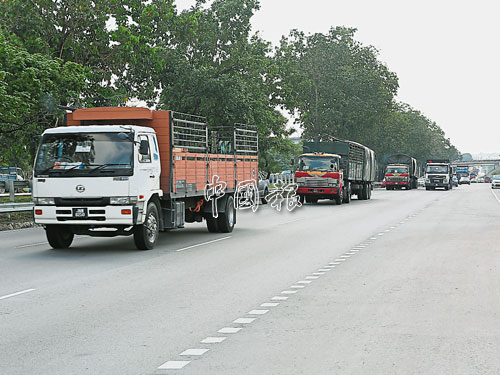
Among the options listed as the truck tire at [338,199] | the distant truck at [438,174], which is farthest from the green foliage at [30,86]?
the distant truck at [438,174]

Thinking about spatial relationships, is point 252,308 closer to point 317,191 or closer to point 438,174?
point 317,191

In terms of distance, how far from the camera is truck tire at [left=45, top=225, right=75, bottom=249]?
15.1m

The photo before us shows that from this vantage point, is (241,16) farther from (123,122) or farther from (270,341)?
(270,341)

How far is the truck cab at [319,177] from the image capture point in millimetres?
36406

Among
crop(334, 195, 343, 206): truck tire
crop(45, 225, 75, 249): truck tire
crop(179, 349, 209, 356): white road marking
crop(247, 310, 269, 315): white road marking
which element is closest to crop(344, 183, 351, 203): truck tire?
crop(334, 195, 343, 206): truck tire

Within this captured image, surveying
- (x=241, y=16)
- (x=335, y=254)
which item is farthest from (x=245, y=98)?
(x=335, y=254)

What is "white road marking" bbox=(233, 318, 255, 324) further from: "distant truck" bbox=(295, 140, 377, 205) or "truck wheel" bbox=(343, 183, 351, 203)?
"truck wheel" bbox=(343, 183, 351, 203)

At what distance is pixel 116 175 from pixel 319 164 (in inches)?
921

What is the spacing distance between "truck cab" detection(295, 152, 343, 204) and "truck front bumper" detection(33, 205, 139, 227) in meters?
22.8

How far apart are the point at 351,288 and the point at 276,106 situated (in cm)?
4265

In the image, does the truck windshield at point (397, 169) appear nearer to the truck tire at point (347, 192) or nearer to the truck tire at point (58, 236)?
the truck tire at point (347, 192)

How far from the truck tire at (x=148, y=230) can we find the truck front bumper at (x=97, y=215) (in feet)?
2.17

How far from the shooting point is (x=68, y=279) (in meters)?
11.1

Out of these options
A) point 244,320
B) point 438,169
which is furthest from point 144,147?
point 438,169
